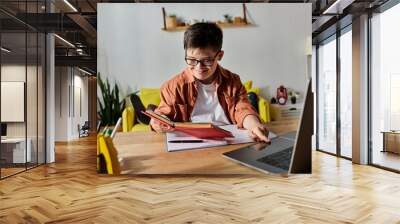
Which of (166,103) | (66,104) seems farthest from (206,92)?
(66,104)

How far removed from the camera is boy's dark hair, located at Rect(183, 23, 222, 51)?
515 cm

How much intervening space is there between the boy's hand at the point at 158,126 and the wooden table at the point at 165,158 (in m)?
0.07

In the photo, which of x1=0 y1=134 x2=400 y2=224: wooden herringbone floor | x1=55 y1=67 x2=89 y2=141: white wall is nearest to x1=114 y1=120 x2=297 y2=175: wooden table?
x1=0 y1=134 x2=400 y2=224: wooden herringbone floor

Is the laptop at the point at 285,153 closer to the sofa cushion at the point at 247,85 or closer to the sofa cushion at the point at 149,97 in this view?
the sofa cushion at the point at 247,85

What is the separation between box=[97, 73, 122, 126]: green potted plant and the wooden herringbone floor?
850mm

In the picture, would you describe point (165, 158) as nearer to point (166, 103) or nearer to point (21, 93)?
point (166, 103)

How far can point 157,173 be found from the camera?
522 cm

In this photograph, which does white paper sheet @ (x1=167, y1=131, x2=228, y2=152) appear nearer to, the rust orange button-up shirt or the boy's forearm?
the rust orange button-up shirt

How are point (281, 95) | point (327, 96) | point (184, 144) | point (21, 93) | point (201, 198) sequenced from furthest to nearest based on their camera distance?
point (327, 96), point (21, 93), point (281, 95), point (184, 144), point (201, 198)

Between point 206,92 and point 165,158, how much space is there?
1.04 m

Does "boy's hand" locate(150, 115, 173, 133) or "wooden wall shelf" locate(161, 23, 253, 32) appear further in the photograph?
"wooden wall shelf" locate(161, 23, 253, 32)

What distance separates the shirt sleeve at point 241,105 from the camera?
517cm

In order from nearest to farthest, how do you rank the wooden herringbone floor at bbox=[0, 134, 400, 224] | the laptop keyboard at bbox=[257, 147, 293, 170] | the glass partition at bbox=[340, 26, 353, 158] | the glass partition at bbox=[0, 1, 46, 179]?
1. the wooden herringbone floor at bbox=[0, 134, 400, 224]
2. the laptop keyboard at bbox=[257, 147, 293, 170]
3. the glass partition at bbox=[0, 1, 46, 179]
4. the glass partition at bbox=[340, 26, 353, 158]

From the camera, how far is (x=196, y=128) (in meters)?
5.10
